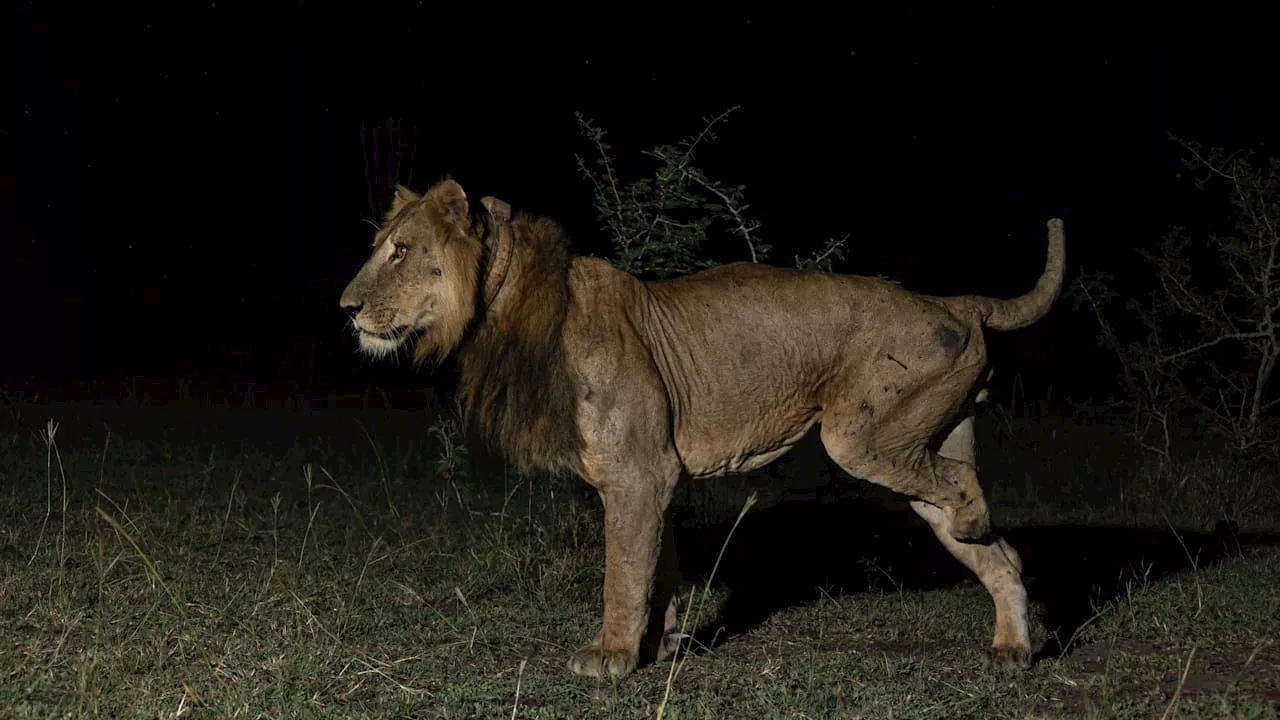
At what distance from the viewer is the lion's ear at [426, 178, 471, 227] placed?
469 centimetres

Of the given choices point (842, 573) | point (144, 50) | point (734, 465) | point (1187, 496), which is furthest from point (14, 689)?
point (144, 50)

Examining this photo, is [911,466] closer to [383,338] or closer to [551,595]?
[551,595]

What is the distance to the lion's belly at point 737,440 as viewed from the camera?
16.4 feet

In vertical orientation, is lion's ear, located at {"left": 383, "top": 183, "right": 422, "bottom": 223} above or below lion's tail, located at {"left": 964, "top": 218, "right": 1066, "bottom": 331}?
above

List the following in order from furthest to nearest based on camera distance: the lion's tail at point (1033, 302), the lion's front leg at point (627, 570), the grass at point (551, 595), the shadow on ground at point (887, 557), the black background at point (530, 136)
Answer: the black background at point (530, 136)
the shadow on ground at point (887, 557)
the lion's tail at point (1033, 302)
the lion's front leg at point (627, 570)
the grass at point (551, 595)

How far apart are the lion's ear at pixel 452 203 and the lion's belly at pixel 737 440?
3.41 ft

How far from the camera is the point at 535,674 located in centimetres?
483

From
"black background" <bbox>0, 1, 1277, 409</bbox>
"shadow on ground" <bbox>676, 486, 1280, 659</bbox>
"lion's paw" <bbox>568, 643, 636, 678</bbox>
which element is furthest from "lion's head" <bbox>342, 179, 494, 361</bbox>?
"black background" <bbox>0, 1, 1277, 409</bbox>

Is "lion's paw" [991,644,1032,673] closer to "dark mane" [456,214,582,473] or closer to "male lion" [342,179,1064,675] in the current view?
"male lion" [342,179,1064,675]

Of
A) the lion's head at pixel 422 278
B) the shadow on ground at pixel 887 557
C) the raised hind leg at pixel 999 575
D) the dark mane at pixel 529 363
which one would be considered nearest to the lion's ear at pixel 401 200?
the lion's head at pixel 422 278

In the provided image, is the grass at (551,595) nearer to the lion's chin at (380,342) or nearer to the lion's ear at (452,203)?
the lion's chin at (380,342)

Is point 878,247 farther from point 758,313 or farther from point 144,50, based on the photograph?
point 758,313

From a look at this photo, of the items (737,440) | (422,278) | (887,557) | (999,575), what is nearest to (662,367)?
(737,440)

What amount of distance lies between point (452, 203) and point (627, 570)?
1335 mm
